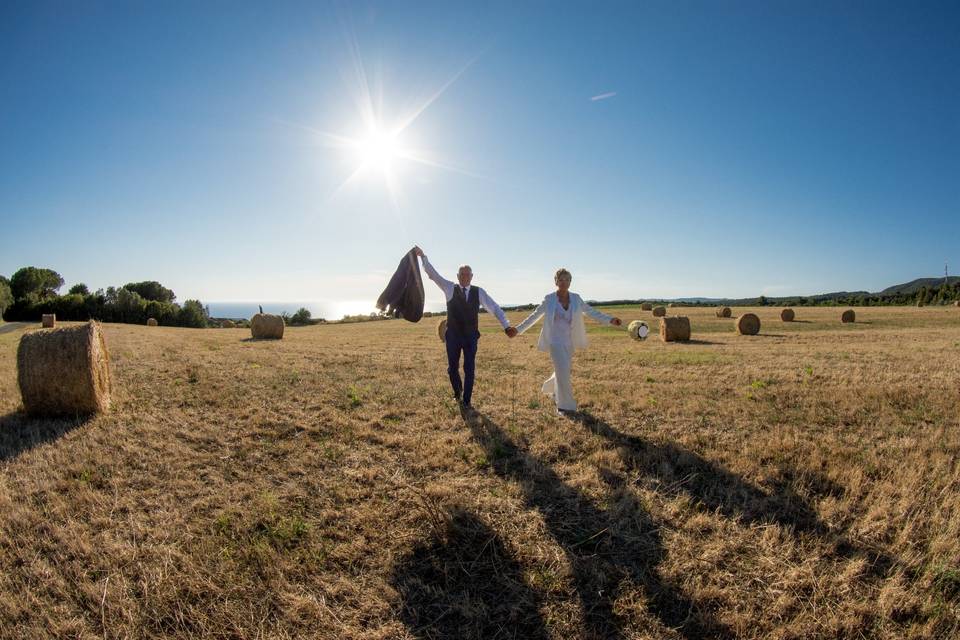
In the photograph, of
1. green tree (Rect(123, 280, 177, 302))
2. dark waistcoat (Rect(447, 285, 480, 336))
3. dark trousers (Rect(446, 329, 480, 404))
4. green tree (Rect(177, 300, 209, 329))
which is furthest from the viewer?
green tree (Rect(123, 280, 177, 302))

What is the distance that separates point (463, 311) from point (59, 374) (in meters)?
7.44

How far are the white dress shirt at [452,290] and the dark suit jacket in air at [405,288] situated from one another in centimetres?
46

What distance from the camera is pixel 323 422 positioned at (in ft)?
25.0

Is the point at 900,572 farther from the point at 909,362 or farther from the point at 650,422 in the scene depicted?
the point at 909,362

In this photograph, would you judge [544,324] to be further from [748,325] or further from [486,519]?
[748,325]

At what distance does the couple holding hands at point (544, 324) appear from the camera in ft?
27.0

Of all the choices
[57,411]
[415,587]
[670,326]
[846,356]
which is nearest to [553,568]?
[415,587]

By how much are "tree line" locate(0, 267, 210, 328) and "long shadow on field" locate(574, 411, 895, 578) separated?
7053 cm

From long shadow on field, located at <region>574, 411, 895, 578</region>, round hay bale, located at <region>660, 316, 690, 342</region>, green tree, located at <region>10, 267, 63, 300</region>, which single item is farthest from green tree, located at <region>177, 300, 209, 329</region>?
long shadow on field, located at <region>574, 411, 895, 578</region>

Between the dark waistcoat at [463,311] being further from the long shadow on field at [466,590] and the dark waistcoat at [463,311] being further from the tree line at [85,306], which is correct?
the tree line at [85,306]

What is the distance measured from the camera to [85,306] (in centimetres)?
5869

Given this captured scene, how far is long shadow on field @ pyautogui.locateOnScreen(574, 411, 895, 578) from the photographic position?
3975mm

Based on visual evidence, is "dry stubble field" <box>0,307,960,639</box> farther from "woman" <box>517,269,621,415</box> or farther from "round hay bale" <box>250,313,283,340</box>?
"round hay bale" <box>250,313,283,340</box>

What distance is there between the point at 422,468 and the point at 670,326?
21116 millimetres
